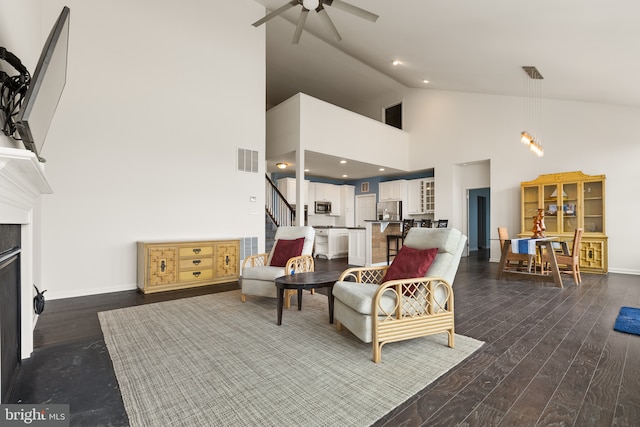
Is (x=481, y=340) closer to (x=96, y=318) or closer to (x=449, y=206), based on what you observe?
(x=96, y=318)

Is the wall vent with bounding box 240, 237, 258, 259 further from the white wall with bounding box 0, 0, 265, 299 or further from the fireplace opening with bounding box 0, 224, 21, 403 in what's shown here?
the fireplace opening with bounding box 0, 224, 21, 403

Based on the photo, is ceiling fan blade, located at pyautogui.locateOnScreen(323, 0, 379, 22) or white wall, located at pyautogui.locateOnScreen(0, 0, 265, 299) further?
white wall, located at pyautogui.locateOnScreen(0, 0, 265, 299)

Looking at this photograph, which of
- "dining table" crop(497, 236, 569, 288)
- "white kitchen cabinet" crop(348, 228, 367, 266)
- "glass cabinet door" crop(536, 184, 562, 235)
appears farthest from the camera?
"white kitchen cabinet" crop(348, 228, 367, 266)

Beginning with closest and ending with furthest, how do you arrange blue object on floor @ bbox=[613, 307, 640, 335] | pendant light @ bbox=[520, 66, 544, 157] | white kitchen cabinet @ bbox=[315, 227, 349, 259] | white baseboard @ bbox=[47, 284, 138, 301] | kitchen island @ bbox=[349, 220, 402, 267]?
1. blue object on floor @ bbox=[613, 307, 640, 335]
2. white baseboard @ bbox=[47, 284, 138, 301]
3. pendant light @ bbox=[520, 66, 544, 157]
4. kitchen island @ bbox=[349, 220, 402, 267]
5. white kitchen cabinet @ bbox=[315, 227, 349, 259]

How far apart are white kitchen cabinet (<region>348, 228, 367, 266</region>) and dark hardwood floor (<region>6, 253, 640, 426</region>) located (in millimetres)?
3431

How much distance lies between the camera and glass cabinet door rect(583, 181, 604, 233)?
19.7ft

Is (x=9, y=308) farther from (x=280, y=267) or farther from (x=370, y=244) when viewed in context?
(x=370, y=244)

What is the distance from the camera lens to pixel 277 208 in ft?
24.7

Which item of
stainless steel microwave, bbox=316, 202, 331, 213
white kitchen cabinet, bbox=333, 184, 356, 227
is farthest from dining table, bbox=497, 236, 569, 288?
white kitchen cabinet, bbox=333, 184, 356, 227

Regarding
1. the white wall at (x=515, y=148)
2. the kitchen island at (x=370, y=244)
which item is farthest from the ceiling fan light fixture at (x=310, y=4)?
the white wall at (x=515, y=148)

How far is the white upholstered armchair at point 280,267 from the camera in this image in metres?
3.52

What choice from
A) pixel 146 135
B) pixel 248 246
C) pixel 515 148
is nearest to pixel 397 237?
pixel 515 148

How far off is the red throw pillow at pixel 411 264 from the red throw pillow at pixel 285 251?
141 centimetres

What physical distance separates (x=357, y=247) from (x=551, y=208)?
4.27 m
